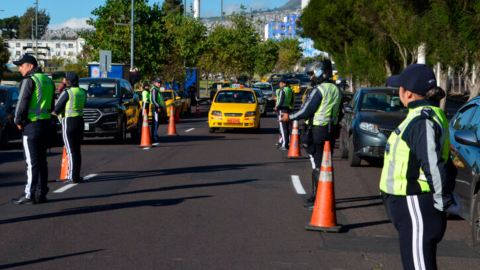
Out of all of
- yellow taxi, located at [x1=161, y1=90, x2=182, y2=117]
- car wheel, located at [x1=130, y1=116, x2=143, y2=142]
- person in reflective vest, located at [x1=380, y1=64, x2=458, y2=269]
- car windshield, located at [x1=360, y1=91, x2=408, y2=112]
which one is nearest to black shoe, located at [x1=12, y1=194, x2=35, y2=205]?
person in reflective vest, located at [x1=380, y1=64, x2=458, y2=269]

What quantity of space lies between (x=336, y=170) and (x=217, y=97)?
38.7ft

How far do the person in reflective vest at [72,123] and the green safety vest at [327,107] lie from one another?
4292mm

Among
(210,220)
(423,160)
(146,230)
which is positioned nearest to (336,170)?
(210,220)

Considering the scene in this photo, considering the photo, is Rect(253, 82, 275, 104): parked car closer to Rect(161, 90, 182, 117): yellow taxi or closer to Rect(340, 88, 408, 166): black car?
Rect(161, 90, 182, 117): yellow taxi

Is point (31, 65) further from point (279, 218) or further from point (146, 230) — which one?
point (279, 218)

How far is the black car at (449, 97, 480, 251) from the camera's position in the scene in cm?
767

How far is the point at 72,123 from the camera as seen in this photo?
12.3m

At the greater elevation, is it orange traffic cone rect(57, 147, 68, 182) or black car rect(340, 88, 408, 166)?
black car rect(340, 88, 408, 166)

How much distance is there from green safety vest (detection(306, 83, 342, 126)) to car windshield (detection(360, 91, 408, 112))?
5.97 metres

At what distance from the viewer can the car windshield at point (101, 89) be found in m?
20.5

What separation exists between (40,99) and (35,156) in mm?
784

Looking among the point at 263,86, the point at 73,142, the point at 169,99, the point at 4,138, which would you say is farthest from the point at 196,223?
the point at 263,86

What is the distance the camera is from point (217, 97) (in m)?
26.1

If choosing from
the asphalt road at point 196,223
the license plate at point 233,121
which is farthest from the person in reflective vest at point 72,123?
the license plate at point 233,121
